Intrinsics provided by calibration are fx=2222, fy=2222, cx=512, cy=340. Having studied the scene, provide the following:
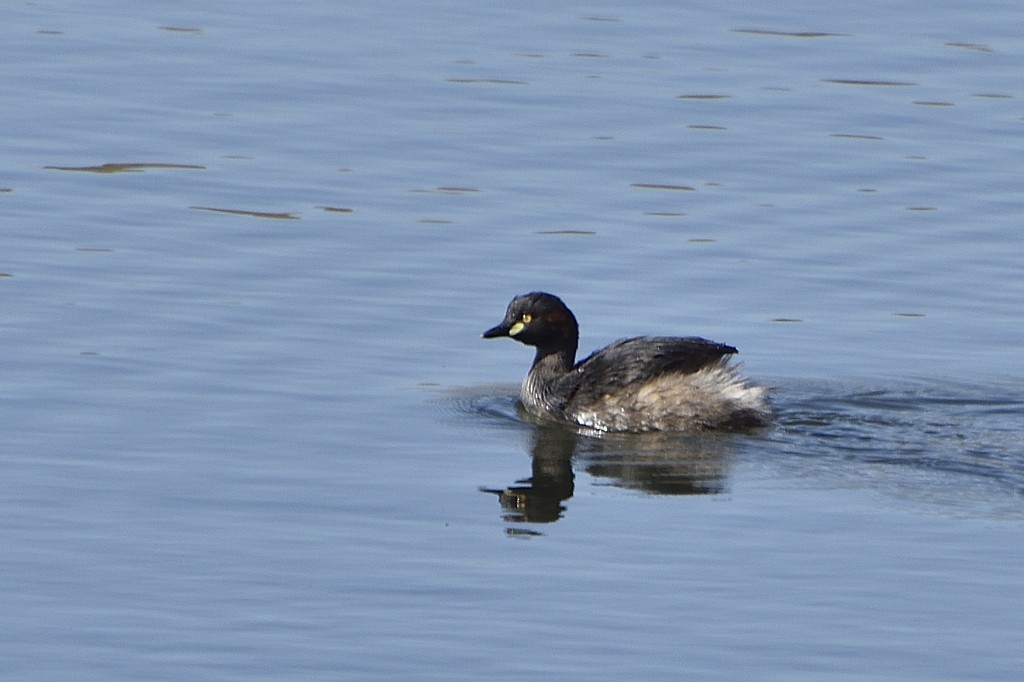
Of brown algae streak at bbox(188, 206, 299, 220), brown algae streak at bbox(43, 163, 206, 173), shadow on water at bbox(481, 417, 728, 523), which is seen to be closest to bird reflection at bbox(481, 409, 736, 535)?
shadow on water at bbox(481, 417, 728, 523)

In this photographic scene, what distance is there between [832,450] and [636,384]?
4.29 ft

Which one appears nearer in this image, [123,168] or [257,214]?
[257,214]

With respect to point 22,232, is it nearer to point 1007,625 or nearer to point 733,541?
point 733,541

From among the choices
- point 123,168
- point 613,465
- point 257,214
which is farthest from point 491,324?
point 123,168

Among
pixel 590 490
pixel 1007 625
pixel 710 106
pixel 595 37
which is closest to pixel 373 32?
pixel 595 37

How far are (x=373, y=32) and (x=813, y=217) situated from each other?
6.12 m

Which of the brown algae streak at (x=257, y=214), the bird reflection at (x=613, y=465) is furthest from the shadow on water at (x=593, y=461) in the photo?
the brown algae streak at (x=257, y=214)

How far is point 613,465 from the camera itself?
37.3ft

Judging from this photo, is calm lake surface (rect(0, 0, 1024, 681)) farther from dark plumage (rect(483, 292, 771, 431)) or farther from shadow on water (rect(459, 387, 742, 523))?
dark plumage (rect(483, 292, 771, 431))

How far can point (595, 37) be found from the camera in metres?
20.3

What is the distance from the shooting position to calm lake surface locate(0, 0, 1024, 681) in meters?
8.54

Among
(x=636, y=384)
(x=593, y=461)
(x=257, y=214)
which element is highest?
(x=257, y=214)

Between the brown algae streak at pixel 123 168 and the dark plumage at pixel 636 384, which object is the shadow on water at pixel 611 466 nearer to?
the dark plumage at pixel 636 384

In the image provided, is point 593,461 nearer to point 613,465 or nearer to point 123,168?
point 613,465
